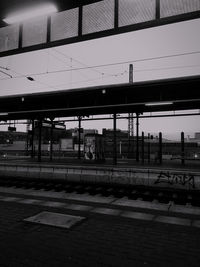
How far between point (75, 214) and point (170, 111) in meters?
12.2

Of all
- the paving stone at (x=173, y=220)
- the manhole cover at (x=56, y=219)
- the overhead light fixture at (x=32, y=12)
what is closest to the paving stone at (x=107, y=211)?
the manhole cover at (x=56, y=219)

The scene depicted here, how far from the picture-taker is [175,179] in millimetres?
10016

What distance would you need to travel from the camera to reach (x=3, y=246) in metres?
3.61

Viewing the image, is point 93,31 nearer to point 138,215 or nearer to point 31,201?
point 138,215

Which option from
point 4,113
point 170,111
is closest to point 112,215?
point 170,111

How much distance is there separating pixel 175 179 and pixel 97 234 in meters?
6.67

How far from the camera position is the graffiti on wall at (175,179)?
9680 mm

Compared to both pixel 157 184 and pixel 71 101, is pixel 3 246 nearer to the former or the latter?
pixel 157 184

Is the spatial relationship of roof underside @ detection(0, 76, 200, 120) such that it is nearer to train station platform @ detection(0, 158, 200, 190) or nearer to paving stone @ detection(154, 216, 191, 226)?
train station platform @ detection(0, 158, 200, 190)

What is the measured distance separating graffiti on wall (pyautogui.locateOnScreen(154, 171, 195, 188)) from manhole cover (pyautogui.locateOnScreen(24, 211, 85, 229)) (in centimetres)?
585

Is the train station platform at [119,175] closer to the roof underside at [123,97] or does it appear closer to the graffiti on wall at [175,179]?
the graffiti on wall at [175,179]

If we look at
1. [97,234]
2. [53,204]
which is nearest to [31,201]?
[53,204]

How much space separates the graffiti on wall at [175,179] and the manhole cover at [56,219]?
5.85m

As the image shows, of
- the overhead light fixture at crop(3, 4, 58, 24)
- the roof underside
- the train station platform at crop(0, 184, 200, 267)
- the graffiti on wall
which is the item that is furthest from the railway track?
Answer: the overhead light fixture at crop(3, 4, 58, 24)
